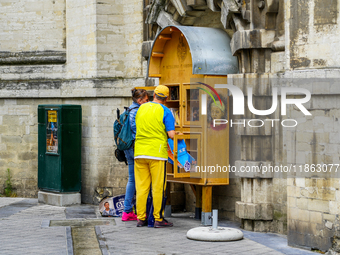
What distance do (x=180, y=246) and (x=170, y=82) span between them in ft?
9.84

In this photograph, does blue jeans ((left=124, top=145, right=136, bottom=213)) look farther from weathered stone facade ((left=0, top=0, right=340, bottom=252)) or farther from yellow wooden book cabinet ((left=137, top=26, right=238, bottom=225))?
weathered stone facade ((left=0, top=0, right=340, bottom=252))

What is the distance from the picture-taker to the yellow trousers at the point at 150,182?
298 inches

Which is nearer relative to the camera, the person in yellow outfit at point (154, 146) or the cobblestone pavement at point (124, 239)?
the cobblestone pavement at point (124, 239)

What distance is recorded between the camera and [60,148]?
9.91 m

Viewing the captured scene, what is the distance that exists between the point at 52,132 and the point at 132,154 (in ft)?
7.77

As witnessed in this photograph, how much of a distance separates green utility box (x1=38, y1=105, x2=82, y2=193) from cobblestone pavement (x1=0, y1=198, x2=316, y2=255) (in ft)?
3.84

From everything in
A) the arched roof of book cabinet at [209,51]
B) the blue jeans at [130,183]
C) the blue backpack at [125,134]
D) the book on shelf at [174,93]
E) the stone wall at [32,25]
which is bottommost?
the blue jeans at [130,183]

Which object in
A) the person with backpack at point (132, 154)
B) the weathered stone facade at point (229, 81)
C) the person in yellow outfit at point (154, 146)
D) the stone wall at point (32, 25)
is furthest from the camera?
the stone wall at point (32, 25)

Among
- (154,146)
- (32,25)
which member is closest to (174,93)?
(154,146)

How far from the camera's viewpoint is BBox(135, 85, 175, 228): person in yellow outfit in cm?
754

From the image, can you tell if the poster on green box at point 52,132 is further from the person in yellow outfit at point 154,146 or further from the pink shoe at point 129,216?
the person in yellow outfit at point 154,146

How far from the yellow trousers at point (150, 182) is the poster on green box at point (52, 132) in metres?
2.77

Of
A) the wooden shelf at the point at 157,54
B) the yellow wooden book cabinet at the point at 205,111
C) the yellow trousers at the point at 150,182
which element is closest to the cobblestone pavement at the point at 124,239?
the yellow trousers at the point at 150,182

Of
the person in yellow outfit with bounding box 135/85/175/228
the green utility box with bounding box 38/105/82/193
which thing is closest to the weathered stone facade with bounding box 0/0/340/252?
the green utility box with bounding box 38/105/82/193
